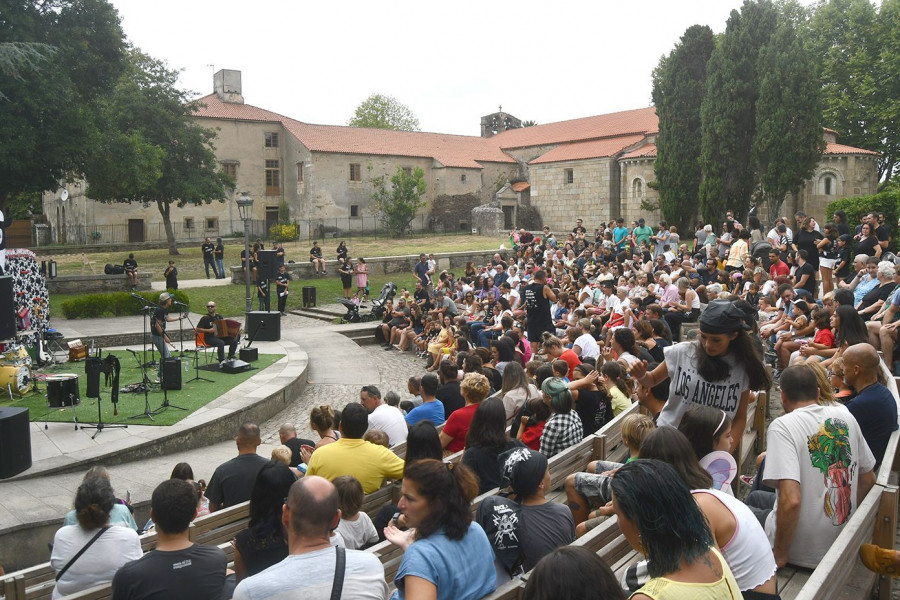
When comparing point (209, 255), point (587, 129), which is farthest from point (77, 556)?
point (587, 129)

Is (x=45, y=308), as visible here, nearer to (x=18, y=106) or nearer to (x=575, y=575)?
(x=18, y=106)

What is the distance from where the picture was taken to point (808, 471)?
141 inches

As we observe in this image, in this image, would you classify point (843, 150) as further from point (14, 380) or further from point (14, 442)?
point (14, 442)

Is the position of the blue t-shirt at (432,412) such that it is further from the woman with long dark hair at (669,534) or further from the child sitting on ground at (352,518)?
the woman with long dark hair at (669,534)

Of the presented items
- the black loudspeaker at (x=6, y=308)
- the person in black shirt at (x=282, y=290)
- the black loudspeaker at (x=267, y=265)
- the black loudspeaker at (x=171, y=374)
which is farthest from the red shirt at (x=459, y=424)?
the person in black shirt at (x=282, y=290)

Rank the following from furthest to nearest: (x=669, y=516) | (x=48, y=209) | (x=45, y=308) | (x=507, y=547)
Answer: (x=48, y=209), (x=45, y=308), (x=507, y=547), (x=669, y=516)

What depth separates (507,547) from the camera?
11.5 feet

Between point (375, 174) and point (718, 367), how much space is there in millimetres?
47936

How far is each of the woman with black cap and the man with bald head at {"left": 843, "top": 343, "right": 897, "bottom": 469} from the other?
764 mm

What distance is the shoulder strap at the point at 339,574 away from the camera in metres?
2.69

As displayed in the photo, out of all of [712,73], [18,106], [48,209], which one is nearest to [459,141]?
[712,73]

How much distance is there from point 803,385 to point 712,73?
31.4m

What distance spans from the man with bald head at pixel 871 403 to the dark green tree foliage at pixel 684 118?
31516 millimetres

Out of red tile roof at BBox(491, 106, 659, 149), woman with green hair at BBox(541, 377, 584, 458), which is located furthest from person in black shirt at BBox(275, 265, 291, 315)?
red tile roof at BBox(491, 106, 659, 149)
